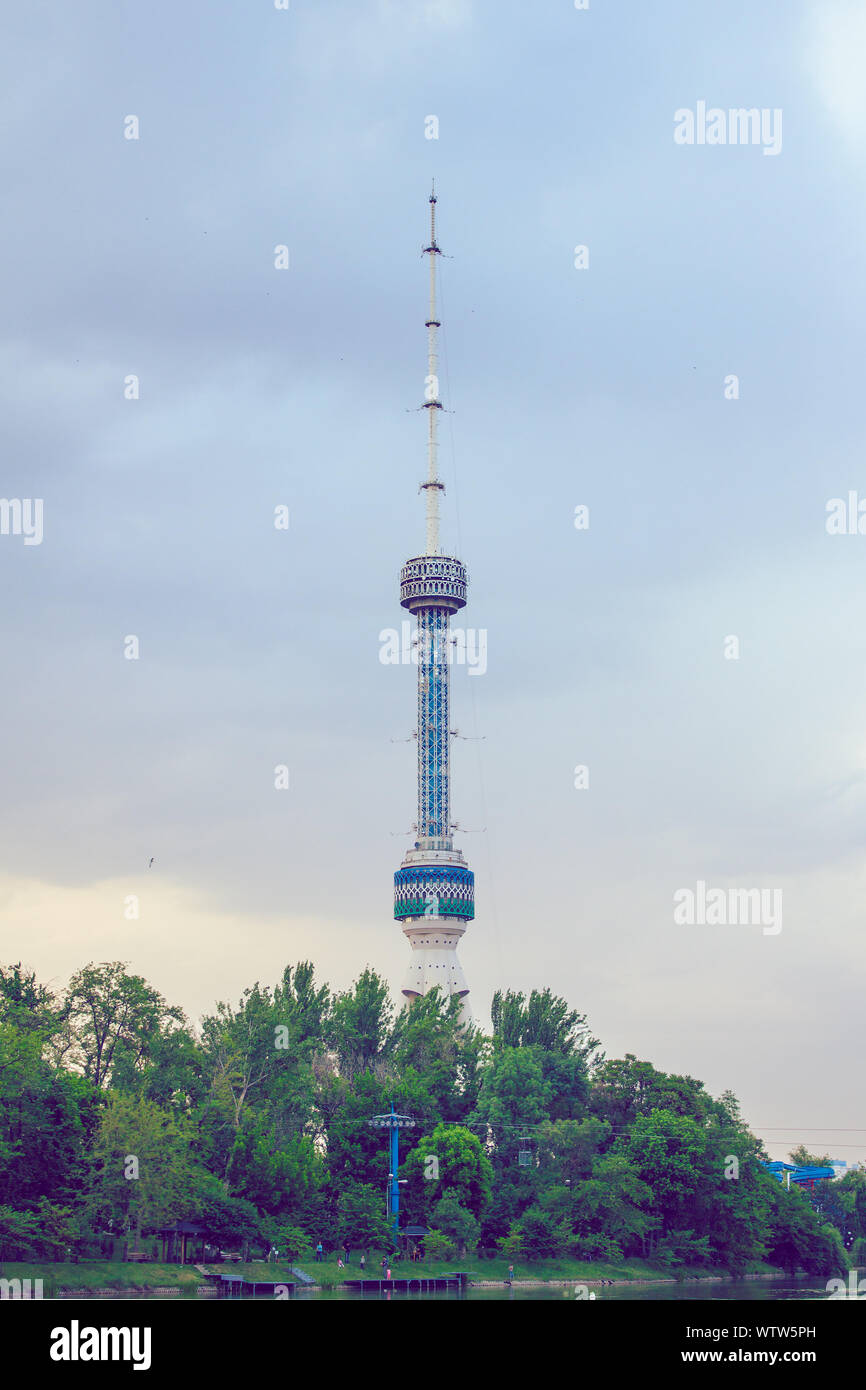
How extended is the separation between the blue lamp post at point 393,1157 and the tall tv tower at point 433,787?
3345cm

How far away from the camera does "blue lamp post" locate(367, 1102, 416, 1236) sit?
278 feet

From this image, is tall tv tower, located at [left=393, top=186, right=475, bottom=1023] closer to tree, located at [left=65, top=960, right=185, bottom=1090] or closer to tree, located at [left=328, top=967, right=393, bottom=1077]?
tree, located at [left=328, top=967, right=393, bottom=1077]

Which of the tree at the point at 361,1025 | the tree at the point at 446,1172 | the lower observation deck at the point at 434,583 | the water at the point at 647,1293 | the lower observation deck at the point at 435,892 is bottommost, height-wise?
the water at the point at 647,1293

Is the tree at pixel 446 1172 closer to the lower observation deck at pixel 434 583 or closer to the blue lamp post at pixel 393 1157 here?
the blue lamp post at pixel 393 1157

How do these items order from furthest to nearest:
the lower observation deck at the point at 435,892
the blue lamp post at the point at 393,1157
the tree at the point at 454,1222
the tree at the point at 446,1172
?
the lower observation deck at the point at 435,892 → the tree at the point at 446,1172 → the blue lamp post at the point at 393,1157 → the tree at the point at 454,1222

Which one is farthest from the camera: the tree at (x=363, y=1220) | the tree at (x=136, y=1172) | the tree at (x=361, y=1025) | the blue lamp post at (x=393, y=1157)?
the tree at (x=361, y=1025)

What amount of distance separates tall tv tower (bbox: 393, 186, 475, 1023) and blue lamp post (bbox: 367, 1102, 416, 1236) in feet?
110

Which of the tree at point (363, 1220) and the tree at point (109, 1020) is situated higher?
the tree at point (109, 1020)

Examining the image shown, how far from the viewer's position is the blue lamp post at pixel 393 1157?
84688 millimetres

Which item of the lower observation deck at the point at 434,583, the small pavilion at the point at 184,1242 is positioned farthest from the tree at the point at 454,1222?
the lower observation deck at the point at 434,583

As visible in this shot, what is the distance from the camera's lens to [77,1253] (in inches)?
2717

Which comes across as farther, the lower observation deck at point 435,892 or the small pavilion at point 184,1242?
the lower observation deck at point 435,892

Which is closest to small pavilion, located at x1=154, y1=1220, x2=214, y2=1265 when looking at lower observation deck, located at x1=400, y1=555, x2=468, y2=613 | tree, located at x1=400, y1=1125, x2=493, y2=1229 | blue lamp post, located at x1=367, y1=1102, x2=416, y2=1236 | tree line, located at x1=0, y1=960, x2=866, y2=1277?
tree line, located at x1=0, y1=960, x2=866, y2=1277
